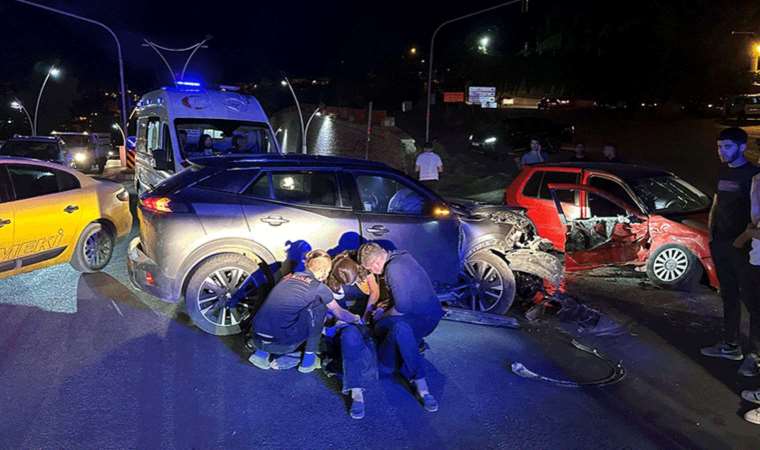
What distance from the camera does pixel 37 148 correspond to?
17797mm

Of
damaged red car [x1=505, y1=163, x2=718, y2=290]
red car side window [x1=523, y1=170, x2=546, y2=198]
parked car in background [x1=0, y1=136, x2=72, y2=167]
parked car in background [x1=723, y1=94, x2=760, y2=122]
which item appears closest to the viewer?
damaged red car [x1=505, y1=163, x2=718, y2=290]

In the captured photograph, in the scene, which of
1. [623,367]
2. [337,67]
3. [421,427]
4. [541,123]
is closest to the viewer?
[421,427]

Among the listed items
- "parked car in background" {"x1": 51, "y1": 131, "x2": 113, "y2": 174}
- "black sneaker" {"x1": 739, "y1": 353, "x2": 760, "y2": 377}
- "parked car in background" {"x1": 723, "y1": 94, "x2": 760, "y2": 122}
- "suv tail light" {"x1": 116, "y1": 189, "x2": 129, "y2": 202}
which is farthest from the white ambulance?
"parked car in background" {"x1": 723, "y1": 94, "x2": 760, "y2": 122}

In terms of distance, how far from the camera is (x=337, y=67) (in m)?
70.5

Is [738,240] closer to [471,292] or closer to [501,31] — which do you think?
[471,292]

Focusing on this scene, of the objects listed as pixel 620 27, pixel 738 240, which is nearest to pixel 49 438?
pixel 738 240

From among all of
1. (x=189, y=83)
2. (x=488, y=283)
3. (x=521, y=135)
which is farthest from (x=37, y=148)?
(x=521, y=135)

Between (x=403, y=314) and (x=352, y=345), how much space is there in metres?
0.48

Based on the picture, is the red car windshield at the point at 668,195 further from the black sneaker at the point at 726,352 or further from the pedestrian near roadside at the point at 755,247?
the pedestrian near roadside at the point at 755,247

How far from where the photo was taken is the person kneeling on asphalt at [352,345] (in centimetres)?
439

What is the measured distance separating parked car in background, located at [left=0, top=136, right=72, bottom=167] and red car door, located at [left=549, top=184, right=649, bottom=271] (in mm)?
15444

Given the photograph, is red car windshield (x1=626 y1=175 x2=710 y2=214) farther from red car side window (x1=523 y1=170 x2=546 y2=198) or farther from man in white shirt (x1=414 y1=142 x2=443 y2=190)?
man in white shirt (x1=414 y1=142 x2=443 y2=190)

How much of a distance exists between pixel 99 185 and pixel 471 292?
510 cm

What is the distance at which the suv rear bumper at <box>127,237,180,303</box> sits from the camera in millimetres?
5512
